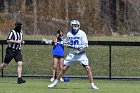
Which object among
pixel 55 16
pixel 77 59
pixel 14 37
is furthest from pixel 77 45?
pixel 55 16

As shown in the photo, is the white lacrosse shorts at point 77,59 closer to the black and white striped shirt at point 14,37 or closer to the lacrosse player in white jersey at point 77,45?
the lacrosse player in white jersey at point 77,45

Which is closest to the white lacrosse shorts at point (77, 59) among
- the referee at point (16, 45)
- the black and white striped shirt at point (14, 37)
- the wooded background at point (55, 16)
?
the referee at point (16, 45)

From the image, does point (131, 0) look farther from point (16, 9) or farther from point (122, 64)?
point (122, 64)

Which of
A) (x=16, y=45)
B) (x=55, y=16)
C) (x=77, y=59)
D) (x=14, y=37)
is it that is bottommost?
(x=77, y=59)

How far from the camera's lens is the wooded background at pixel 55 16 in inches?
1506

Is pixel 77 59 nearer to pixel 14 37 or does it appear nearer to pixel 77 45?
pixel 77 45

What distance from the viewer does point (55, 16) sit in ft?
127

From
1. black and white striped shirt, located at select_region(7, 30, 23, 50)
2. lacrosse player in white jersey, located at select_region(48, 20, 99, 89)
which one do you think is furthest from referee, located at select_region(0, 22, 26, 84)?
lacrosse player in white jersey, located at select_region(48, 20, 99, 89)

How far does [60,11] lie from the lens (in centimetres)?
3925

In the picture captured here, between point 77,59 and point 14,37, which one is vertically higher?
point 14,37

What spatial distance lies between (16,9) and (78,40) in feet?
75.8

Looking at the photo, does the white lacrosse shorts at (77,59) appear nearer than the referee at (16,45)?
Yes

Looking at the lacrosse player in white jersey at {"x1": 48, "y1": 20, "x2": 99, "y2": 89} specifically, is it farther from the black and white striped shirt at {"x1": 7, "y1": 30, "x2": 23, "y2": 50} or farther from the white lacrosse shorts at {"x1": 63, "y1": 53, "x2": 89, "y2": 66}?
the black and white striped shirt at {"x1": 7, "y1": 30, "x2": 23, "y2": 50}

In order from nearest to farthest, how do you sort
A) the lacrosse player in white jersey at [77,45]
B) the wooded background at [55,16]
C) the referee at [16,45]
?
1. the lacrosse player in white jersey at [77,45]
2. the referee at [16,45]
3. the wooded background at [55,16]
